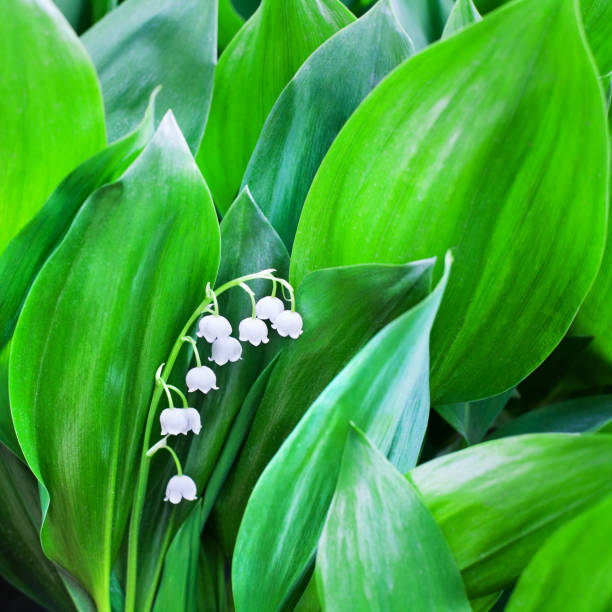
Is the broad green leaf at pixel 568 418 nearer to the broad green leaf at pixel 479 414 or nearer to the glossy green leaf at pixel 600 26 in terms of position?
the broad green leaf at pixel 479 414

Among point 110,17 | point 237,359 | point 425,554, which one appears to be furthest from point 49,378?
point 110,17

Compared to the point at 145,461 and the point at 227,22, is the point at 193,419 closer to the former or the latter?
the point at 145,461

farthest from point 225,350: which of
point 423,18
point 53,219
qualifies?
point 423,18

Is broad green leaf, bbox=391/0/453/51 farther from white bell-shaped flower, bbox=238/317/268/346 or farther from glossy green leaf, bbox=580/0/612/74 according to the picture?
white bell-shaped flower, bbox=238/317/268/346

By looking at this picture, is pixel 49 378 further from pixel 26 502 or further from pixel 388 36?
pixel 388 36

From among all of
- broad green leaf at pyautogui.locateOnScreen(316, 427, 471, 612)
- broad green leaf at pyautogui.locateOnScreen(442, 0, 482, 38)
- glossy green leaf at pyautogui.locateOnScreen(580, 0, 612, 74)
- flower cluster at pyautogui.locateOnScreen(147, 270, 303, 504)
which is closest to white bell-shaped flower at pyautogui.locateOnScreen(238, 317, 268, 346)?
flower cluster at pyautogui.locateOnScreen(147, 270, 303, 504)

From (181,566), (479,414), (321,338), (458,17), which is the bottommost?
(479,414)
